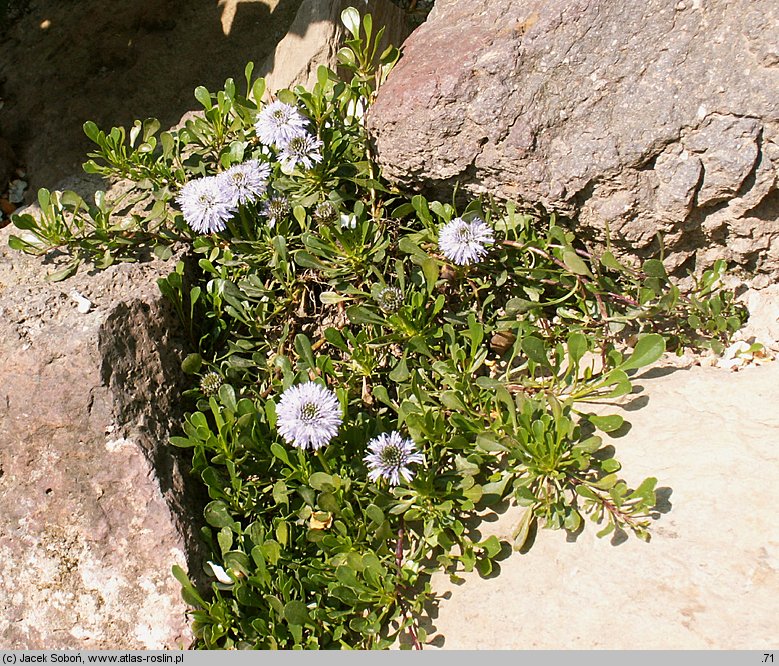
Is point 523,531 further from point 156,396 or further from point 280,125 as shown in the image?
point 280,125

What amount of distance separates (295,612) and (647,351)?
156cm

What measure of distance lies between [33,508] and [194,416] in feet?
2.23

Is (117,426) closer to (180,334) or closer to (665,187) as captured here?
(180,334)

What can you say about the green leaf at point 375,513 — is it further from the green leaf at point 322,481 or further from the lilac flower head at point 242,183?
the lilac flower head at point 242,183

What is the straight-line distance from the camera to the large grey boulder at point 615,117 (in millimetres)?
3051

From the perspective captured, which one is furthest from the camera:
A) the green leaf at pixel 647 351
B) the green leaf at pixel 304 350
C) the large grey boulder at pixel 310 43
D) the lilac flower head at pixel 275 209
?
the large grey boulder at pixel 310 43

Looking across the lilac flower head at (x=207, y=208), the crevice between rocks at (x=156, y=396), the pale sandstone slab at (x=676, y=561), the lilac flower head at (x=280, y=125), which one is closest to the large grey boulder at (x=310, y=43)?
the lilac flower head at (x=280, y=125)

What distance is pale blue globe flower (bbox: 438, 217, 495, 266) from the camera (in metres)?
3.35

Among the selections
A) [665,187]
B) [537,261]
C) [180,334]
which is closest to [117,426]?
[180,334]

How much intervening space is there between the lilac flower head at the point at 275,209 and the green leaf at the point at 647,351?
5.16ft

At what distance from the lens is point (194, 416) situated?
319 centimetres

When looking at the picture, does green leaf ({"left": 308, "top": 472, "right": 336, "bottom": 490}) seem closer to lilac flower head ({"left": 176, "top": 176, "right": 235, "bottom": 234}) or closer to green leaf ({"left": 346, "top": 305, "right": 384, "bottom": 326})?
green leaf ({"left": 346, "top": 305, "right": 384, "bottom": 326})

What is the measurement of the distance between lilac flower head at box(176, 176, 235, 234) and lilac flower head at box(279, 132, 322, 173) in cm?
30

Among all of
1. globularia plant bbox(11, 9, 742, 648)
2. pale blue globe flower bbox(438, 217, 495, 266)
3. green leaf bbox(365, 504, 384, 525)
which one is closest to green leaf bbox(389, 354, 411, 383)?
globularia plant bbox(11, 9, 742, 648)
